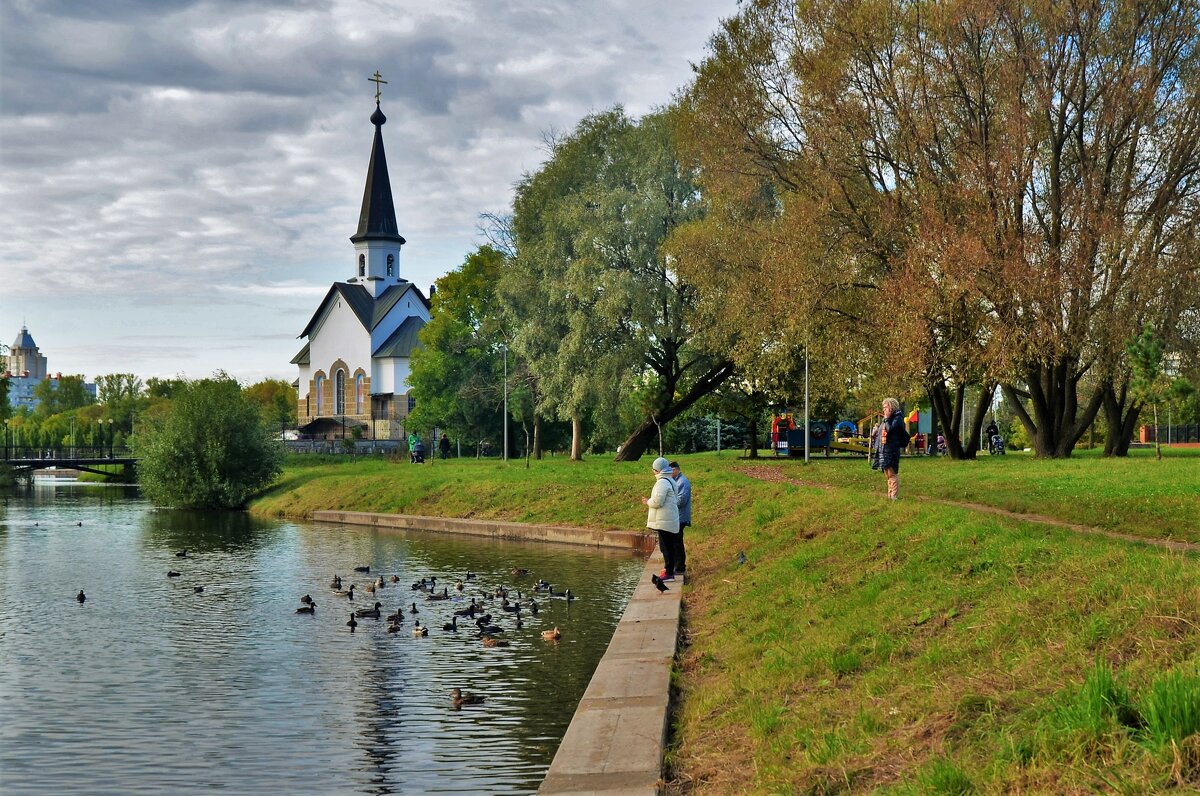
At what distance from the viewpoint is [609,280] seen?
41688 mm

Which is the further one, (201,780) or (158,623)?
(158,623)

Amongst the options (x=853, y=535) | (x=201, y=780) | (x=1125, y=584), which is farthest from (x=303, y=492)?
(x=1125, y=584)

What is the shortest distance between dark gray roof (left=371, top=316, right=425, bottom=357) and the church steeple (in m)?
5.74

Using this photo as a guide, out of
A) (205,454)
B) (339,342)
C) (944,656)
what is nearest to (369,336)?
(339,342)

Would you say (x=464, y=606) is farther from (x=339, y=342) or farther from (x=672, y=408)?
(x=339, y=342)

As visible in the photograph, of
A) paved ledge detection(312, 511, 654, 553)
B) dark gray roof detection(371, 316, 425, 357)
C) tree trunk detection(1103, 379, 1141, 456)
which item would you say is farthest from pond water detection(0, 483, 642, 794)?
dark gray roof detection(371, 316, 425, 357)

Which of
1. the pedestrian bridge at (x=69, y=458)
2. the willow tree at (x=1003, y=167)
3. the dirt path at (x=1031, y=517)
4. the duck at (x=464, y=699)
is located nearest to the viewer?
the duck at (x=464, y=699)

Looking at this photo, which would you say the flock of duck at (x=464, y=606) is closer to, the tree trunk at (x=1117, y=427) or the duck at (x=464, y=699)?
the duck at (x=464, y=699)

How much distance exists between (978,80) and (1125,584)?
25.8 metres

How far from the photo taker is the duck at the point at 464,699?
12.2 metres

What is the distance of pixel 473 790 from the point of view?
9289 millimetres

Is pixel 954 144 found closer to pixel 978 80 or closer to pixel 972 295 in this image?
pixel 978 80

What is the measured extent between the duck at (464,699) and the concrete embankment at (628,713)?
57.1 inches

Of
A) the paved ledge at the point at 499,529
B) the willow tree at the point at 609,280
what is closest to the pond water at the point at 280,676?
the paved ledge at the point at 499,529
